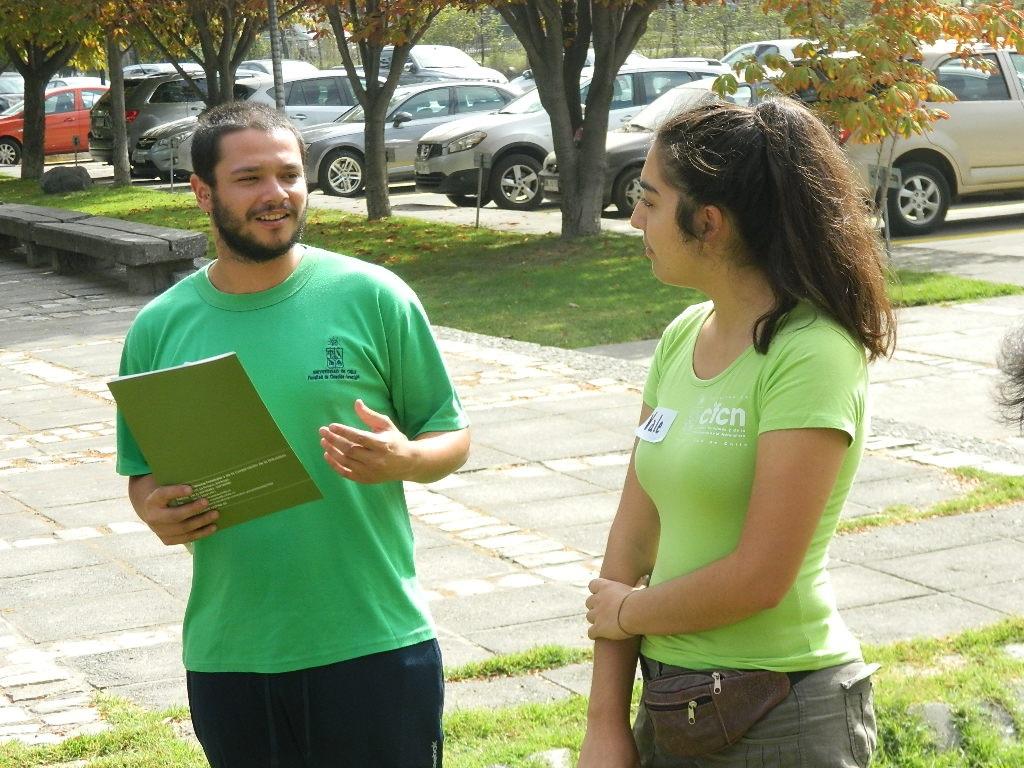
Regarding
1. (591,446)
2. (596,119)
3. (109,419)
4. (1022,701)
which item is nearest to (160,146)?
(596,119)

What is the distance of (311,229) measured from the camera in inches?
707

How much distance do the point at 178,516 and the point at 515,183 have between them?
17623 mm

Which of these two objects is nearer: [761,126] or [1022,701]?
[761,126]

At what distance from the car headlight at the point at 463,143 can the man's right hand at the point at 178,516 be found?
1713 centimetres

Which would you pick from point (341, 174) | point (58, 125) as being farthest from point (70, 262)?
point (58, 125)

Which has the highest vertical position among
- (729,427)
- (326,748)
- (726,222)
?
(726,222)

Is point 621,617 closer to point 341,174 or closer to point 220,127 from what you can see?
point 220,127

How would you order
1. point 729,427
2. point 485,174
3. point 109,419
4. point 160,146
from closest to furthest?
point 729,427
point 109,419
point 485,174
point 160,146

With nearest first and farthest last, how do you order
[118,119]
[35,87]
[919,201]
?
[919,201], [118,119], [35,87]

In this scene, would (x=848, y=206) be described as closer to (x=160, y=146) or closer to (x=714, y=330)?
(x=714, y=330)

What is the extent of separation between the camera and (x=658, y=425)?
2.42 meters

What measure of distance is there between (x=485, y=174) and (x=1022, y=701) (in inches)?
645

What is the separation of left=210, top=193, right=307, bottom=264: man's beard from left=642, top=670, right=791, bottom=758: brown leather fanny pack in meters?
1.17

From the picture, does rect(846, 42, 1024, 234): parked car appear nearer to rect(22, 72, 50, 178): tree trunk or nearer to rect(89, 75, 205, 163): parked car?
rect(89, 75, 205, 163): parked car
